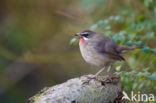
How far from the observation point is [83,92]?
14.4ft

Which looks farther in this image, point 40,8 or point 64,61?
point 40,8

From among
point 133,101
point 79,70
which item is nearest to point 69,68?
point 79,70

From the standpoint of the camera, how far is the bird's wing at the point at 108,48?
5867 mm

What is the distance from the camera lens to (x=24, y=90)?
10547mm

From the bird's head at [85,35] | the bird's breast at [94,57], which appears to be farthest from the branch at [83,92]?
the bird's head at [85,35]

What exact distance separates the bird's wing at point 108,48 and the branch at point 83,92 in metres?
0.98

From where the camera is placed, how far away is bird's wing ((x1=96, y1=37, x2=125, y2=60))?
5867mm

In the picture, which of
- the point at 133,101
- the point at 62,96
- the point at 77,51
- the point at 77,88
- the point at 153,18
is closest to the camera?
the point at 62,96

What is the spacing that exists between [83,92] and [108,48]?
1734mm

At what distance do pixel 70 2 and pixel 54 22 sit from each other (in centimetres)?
95

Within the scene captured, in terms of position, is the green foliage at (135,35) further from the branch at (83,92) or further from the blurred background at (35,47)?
the blurred background at (35,47)

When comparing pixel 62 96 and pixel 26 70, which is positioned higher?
pixel 26 70

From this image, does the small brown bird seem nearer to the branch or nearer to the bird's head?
the bird's head

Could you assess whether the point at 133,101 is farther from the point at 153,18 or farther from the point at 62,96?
the point at 153,18
